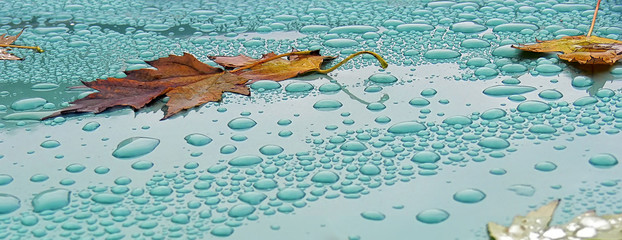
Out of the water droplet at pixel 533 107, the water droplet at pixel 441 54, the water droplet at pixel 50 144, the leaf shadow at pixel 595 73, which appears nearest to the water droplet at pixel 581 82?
the leaf shadow at pixel 595 73

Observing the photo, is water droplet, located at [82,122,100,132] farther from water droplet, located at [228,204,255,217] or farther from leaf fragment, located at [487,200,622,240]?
leaf fragment, located at [487,200,622,240]

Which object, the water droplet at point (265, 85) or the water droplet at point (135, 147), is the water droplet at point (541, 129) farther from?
the water droplet at point (135, 147)

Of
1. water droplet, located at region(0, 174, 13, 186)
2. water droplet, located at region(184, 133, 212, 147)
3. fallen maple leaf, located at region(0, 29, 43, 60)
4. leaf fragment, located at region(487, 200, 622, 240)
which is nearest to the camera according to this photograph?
leaf fragment, located at region(487, 200, 622, 240)

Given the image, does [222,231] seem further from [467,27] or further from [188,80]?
[467,27]

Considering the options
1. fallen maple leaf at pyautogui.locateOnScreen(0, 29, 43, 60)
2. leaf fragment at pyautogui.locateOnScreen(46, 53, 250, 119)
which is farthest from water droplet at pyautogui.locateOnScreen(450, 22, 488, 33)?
fallen maple leaf at pyautogui.locateOnScreen(0, 29, 43, 60)

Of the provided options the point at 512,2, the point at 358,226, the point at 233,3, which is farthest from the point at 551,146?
the point at 233,3

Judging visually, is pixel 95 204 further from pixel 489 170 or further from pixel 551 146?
pixel 551 146

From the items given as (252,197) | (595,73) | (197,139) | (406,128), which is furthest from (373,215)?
(595,73)
